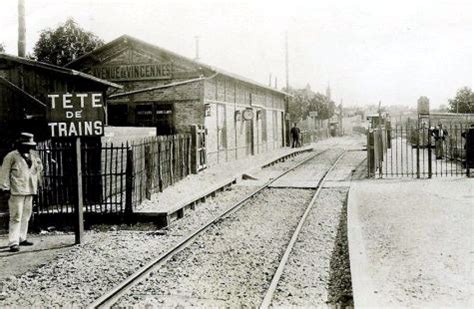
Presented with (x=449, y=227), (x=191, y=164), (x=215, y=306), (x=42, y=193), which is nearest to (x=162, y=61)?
(x=191, y=164)

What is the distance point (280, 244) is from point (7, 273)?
4.01 m

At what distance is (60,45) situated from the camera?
106 ft

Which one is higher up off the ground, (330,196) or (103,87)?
(103,87)

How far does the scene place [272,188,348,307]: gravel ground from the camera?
18.1 feet

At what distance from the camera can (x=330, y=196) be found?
13.1m

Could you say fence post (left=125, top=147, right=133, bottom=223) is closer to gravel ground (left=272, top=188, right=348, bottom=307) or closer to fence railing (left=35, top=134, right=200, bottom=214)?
fence railing (left=35, top=134, right=200, bottom=214)

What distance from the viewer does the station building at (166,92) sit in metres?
19.6

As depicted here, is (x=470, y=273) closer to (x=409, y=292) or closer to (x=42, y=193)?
(x=409, y=292)

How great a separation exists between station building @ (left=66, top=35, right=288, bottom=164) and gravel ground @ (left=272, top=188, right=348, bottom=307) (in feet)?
27.3

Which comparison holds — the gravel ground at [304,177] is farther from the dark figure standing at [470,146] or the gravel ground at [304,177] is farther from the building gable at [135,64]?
the building gable at [135,64]

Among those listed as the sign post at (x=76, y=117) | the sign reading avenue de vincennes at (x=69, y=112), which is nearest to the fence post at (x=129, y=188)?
the sign post at (x=76, y=117)

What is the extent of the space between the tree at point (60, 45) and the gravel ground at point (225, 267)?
2530cm

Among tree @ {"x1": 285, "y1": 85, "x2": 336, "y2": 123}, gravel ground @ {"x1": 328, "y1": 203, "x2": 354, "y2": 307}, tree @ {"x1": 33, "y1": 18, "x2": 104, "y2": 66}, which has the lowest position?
gravel ground @ {"x1": 328, "y1": 203, "x2": 354, "y2": 307}

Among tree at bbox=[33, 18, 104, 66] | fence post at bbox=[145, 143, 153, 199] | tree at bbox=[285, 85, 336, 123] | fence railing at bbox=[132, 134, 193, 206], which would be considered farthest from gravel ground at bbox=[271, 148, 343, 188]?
tree at bbox=[285, 85, 336, 123]
